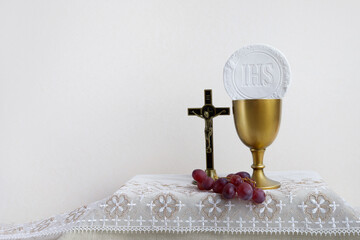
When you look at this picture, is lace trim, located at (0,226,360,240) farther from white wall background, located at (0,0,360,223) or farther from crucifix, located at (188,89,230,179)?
white wall background, located at (0,0,360,223)

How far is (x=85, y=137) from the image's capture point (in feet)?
5.82

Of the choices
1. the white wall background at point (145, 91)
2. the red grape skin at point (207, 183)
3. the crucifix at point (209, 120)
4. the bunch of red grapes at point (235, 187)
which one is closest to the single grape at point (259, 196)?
the bunch of red grapes at point (235, 187)

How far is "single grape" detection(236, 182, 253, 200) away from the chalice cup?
12 cm

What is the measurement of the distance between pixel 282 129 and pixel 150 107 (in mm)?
560

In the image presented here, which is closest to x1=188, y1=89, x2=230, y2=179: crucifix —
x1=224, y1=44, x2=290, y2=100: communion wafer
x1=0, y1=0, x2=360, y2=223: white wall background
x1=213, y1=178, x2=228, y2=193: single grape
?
x1=224, y1=44, x2=290, y2=100: communion wafer

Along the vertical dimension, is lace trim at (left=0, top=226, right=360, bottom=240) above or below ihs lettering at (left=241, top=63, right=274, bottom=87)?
below

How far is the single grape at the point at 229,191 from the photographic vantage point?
0.99 meters

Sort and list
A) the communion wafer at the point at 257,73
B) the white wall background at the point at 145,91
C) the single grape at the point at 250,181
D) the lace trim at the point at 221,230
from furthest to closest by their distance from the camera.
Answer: the white wall background at the point at 145,91 → the communion wafer at the point at 257,73 → the single grape at the point at 250,181 → the lace trim at the point at 221,230

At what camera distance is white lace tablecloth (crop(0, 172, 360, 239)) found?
3.20 ft

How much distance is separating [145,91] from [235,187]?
2.76 feet

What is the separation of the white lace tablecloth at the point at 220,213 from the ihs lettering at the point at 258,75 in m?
0.30

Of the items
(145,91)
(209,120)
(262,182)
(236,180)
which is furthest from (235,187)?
(145,91)

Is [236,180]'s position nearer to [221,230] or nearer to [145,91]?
[221,230]

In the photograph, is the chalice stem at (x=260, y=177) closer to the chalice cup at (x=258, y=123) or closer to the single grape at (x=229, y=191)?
the chalice cup at (x=258, y=123)
